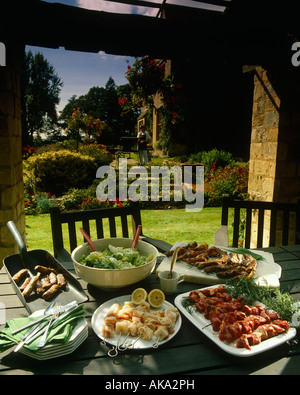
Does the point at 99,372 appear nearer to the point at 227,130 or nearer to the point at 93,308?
the point at 93,308

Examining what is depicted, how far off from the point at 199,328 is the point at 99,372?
1.34 feet

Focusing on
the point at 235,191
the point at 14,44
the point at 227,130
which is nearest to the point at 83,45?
the point at 14,44

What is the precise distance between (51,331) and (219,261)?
105 centimetres

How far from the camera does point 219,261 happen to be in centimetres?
175

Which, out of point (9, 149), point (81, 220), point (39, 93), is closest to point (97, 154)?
point (9, 149)

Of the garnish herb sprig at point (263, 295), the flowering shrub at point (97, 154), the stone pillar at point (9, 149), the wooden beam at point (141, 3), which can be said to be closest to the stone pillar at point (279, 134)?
the wooden beam at point (141, 3)

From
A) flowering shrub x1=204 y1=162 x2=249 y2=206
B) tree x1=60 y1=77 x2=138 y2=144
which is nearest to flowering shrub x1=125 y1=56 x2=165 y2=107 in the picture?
flowering shrub x1=204 y1=162 x2=249 y2=206

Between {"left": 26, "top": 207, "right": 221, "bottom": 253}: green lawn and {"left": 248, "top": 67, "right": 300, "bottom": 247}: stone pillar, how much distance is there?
1708 mm

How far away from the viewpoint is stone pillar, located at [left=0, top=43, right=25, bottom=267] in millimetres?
2605

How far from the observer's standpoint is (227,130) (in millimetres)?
13562

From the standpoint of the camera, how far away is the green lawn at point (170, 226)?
5.20 m

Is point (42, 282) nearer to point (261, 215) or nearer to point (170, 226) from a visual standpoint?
point (261, 215)
